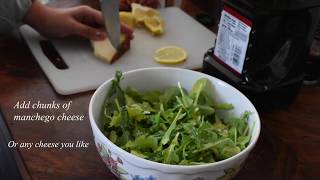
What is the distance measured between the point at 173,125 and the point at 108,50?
261mm

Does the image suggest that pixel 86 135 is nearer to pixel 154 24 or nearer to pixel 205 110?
pixel 205 110

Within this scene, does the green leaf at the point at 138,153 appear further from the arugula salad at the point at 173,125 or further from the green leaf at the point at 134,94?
the green leaf at the point at 134,94

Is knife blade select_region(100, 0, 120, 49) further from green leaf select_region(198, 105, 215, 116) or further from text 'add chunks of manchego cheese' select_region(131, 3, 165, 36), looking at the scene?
green leaf select_region(198, 105, 215, 116)

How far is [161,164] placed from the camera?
1.32 ft

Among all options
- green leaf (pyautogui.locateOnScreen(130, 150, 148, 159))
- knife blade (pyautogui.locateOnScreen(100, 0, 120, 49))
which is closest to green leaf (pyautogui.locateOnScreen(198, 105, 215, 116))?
green leaf (pyautogui.locateOnScreen(130, 150, 148, 159))

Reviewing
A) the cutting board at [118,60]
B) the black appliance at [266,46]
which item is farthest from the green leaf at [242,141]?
the cutting board at [118,60]

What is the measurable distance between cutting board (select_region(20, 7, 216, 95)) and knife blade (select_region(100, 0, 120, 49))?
0.03 metres

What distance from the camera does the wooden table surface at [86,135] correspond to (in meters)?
0.49

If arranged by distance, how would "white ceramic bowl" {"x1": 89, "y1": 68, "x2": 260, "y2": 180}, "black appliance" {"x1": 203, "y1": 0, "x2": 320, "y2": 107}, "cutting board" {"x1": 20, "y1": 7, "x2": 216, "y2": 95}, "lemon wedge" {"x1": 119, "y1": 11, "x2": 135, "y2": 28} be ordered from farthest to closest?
"lemon wedge" {"x1": 119, "y1": 11, "x2": 135, "y2": 28}, "cutting board" {"x1": 20, "y1": 7, "x2": 216, "y2": 95}, "black appliance" {"x1": 203, "y1": 0, "x2": 320, "y2": 107}, "white ceramic bowl" {"x1": 89, "y1": 68, "x2": 260, "y2": 180}

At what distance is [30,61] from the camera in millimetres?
668

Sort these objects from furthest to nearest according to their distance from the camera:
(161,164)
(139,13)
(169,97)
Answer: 1. (139,13)
2. (169,97)
3. (161,164)

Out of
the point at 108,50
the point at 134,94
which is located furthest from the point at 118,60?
the point at 134,94

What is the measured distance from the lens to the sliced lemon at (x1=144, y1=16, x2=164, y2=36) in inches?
30.1

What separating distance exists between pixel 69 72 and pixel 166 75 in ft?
0.58
